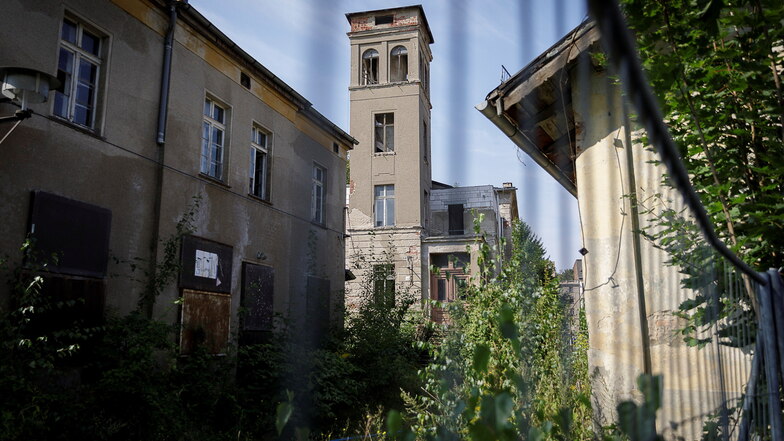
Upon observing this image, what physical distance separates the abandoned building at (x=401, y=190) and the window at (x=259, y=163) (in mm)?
1904

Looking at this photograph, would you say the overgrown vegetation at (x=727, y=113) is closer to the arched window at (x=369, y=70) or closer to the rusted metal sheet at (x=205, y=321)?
the arched window at (x=369, y=70)

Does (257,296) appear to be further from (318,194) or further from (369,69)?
(369,69)

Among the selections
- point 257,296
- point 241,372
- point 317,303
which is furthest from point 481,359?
point 317,303

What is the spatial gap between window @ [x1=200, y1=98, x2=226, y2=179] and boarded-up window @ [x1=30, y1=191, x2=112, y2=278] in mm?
2455

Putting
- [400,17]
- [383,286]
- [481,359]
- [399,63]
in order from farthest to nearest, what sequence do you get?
[383,286] → [399,63] → [400,17] → [481,359]

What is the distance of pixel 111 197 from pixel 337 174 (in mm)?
7069

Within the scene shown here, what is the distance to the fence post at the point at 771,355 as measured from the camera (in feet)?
6.28

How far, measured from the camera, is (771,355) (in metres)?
1.95

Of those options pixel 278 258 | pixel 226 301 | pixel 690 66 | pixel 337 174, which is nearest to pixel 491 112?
pixel 690 66

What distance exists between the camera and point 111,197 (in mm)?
7840

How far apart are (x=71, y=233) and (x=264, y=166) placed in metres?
4.81

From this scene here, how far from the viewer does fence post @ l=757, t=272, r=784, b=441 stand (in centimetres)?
192

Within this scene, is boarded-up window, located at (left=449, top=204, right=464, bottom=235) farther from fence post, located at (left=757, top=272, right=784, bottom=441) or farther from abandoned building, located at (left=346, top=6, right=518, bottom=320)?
fence post, located at (left=757, top=272, right=784, bottom=441)

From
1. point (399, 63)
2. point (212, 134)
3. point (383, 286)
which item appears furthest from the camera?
point (383, 286)
